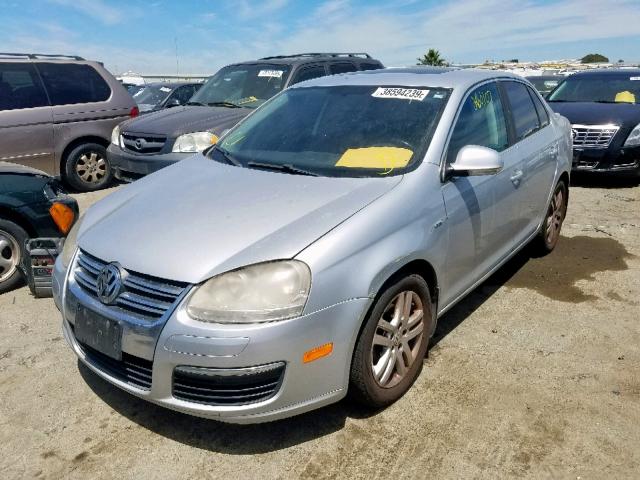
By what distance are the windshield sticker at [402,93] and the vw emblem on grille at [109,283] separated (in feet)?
6.23

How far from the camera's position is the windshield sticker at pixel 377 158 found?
2.85 m

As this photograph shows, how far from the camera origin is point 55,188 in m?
4.40

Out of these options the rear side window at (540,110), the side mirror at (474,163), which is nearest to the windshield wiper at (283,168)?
the side mirror at (474,163)

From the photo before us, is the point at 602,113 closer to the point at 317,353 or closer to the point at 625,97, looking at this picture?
the point at 625,97

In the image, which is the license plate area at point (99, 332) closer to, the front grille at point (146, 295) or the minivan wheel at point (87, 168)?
the front grille at point (146, 295)

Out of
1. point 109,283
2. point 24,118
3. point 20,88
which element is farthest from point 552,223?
point 20,88

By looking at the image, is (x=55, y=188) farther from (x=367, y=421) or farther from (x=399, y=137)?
(x=367, y=421)

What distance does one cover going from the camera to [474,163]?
2807 mm

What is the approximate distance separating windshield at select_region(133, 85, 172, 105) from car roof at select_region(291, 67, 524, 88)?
1037cm

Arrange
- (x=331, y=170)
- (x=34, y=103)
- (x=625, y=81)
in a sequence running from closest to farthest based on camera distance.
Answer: (x=331, y=170), (x=34, y=103), (x=625, y=81)

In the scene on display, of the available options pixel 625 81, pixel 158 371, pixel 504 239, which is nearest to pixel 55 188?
pixel 158 371

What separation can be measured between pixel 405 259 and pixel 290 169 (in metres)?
0.88

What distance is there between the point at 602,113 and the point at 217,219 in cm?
703

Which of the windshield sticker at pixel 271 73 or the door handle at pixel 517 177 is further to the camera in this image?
the windshield sticker at pixel 271 73
